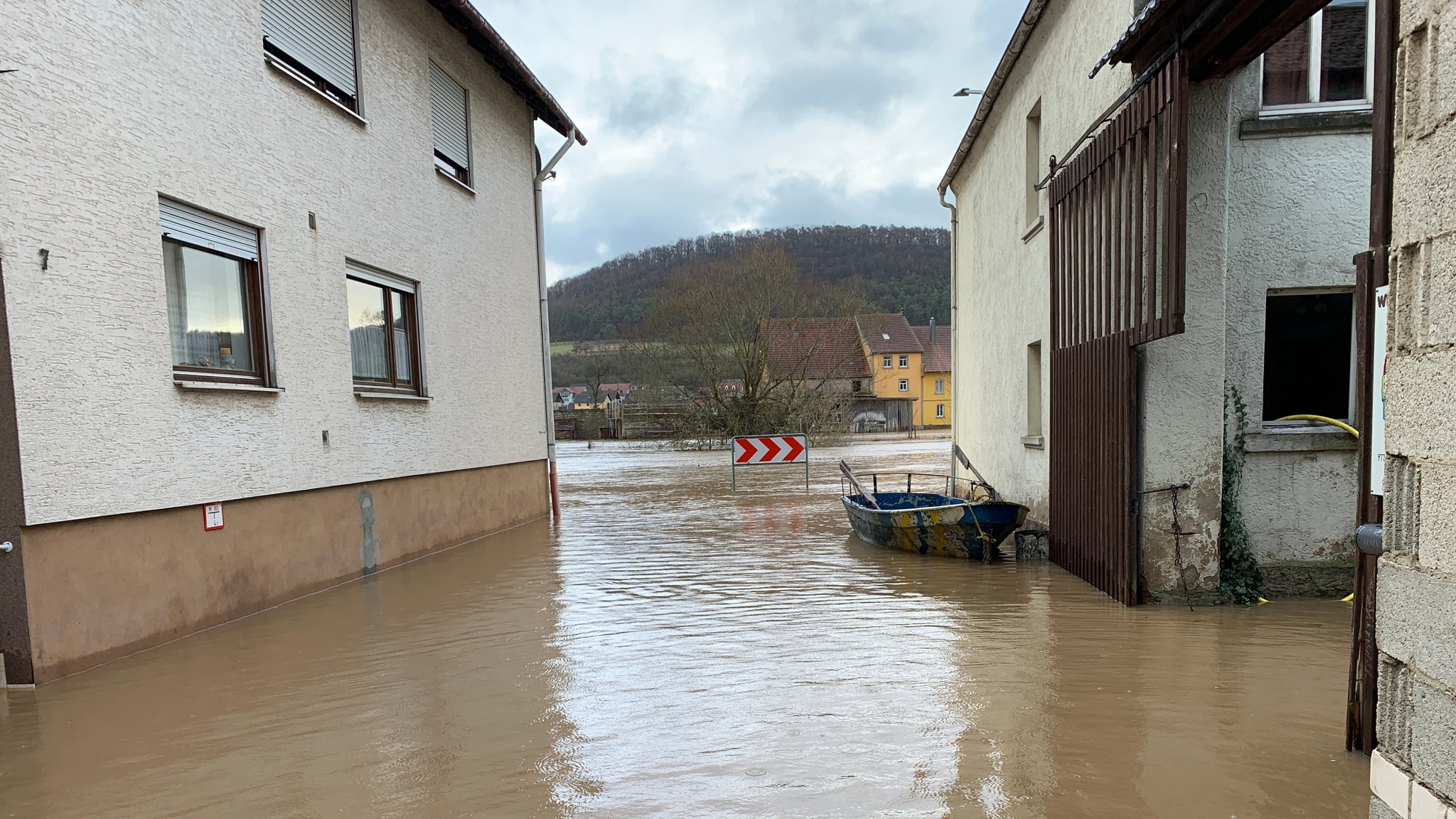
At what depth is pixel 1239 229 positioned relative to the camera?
6.56 meters

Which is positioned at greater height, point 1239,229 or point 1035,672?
point 1239,229

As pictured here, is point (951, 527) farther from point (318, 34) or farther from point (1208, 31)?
point (318, 34)

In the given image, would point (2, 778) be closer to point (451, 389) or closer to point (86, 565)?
point (86, 565)

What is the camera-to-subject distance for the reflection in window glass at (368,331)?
28.4 ft

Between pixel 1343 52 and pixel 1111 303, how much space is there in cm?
280

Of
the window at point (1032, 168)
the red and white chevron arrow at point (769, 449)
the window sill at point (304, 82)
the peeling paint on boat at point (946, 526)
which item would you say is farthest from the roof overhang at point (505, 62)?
the peeling paint on boat at point (946, 526)

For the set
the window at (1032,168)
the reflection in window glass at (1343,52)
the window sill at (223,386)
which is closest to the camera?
the window sill at (223,386)

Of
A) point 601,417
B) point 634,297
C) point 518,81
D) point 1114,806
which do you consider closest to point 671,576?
point 1114,806

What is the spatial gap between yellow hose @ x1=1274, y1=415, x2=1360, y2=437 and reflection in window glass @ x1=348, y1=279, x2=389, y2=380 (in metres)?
9.23

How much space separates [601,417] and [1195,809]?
4791 centimetres

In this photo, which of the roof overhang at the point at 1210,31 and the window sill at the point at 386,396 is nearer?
the roof overhang at the point at 1210,31

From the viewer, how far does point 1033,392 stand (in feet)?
33.6

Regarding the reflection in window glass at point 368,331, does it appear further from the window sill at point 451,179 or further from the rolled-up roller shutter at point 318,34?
the rolled-up roller shutter at point 318,34

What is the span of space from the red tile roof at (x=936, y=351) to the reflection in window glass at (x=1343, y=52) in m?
51.3
